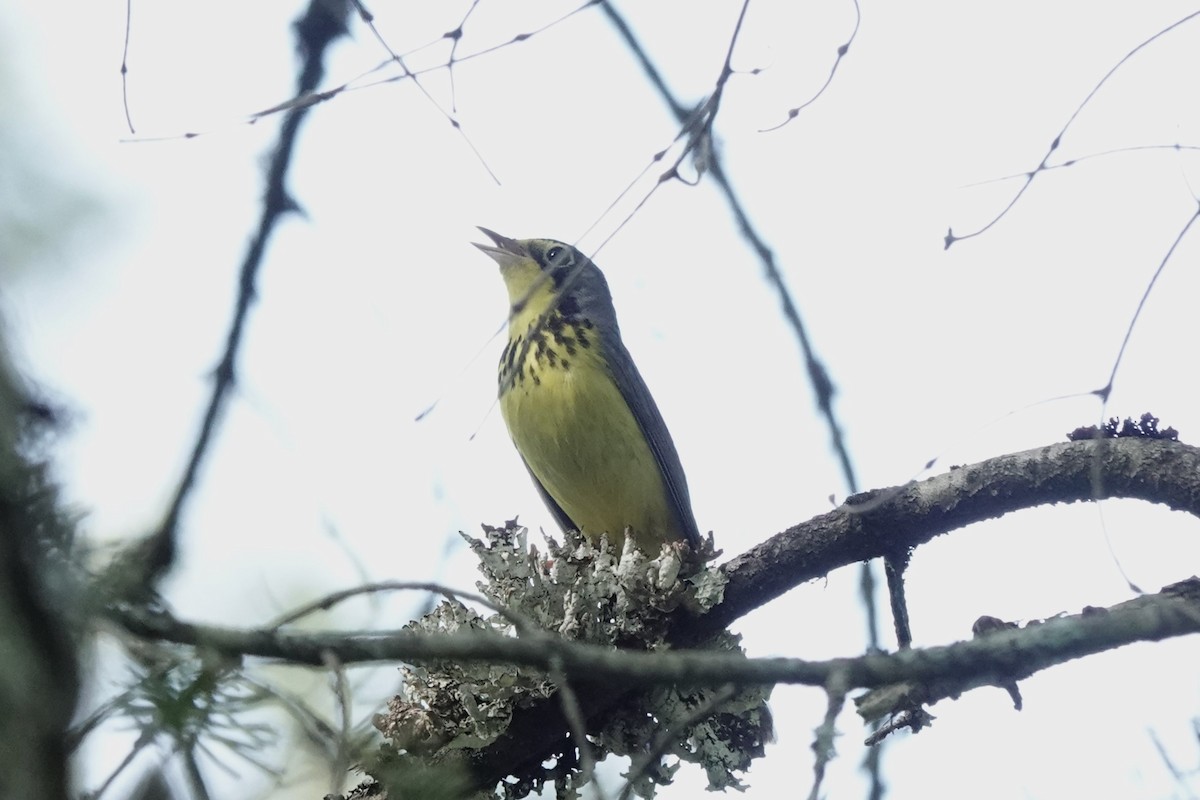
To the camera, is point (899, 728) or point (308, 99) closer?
point (308, 99)

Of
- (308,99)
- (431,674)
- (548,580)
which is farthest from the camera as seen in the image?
(548,580)

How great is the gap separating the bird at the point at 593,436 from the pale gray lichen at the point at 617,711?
138 centimetres

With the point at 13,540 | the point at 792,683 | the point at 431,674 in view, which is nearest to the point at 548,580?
the point at 431,674

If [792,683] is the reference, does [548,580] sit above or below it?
above

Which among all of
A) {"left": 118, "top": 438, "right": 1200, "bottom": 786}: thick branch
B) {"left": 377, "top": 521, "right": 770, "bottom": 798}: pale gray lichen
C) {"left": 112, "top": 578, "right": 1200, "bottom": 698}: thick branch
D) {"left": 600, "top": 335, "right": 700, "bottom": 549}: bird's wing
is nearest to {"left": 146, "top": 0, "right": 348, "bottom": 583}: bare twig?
{"left": 377, "top": 521, "right": 770, "bottom": 798}: pale gray lichen

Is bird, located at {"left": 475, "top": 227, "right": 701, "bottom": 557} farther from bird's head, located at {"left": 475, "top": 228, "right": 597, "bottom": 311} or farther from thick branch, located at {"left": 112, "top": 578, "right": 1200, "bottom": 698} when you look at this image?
thick branch, located at {"left": 112, "top": 578, "right": 1200, "bottom": 698}

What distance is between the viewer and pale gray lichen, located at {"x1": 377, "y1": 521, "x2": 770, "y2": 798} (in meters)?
3.80

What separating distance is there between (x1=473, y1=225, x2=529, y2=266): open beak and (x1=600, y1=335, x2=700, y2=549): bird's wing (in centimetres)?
85

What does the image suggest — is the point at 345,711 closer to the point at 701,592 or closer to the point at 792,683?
the point at 792,683

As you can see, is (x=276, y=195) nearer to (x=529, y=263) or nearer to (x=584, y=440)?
(x=584, y=440)

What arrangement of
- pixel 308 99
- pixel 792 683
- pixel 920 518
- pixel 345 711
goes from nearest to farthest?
pixel 345 711, pixel 792 683, pixel 308 99, pixel 920 518

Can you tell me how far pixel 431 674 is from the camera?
155 inches

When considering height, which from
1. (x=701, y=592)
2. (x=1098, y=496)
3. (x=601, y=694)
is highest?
(x=701, y=592)

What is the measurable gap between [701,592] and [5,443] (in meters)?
3.02
